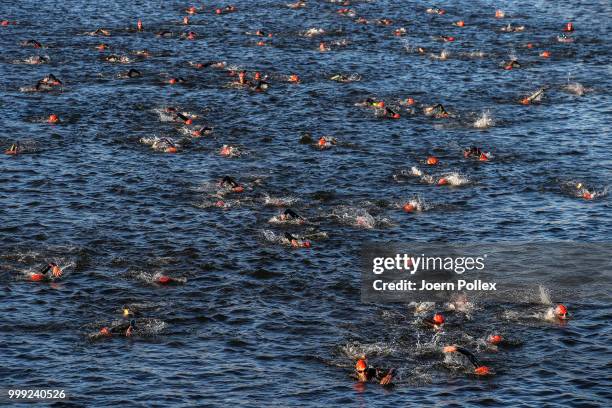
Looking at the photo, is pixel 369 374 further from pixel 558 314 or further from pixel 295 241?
pixel 295 241

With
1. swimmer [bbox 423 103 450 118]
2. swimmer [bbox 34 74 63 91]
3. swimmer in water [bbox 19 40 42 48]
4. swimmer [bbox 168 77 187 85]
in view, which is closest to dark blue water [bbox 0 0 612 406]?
swimmer [bbox 168 77 187 85]

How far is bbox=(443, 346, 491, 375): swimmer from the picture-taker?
36375 mm

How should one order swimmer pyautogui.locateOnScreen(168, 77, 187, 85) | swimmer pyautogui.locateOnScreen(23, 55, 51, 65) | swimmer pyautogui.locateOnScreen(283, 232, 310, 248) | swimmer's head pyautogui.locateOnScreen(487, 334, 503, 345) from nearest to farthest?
swimmer's head pyautogui.locateOnScreen(487, 334, 503, 345), swimmer pyautogui.locateOnScreen(283, 232, 310, 248), swimmer pyautogui.locateOnScreen(168, 77, 187, 85), swimmer pyautogui.locateOnScreen(23, 55, 51, 65)

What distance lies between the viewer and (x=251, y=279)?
44375 millimetres

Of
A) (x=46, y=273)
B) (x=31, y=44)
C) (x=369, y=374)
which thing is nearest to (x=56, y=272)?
(x=46, y=273)

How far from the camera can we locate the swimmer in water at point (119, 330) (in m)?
38.9

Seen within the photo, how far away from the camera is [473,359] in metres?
36.7

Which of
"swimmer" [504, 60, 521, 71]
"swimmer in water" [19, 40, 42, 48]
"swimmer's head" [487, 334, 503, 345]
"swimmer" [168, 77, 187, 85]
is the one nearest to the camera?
"swimmer's head" [487, 334, 503, 345]

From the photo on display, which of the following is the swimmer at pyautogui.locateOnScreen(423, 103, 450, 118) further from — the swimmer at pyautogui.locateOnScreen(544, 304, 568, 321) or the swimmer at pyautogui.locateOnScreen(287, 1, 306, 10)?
the swimmer at pyautogui.locateOnScreen(287, 1, 306, 10)

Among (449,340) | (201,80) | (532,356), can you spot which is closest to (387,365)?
(449,340)

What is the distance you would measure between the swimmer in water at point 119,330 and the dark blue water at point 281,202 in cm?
59

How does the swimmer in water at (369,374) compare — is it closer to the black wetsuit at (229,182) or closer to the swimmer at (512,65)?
the black wetsuit at (229,182)

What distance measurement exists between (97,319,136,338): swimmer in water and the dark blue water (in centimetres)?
59

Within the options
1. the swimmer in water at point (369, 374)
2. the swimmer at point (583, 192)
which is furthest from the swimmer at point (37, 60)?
the swimmer in water at point (369, 374)
